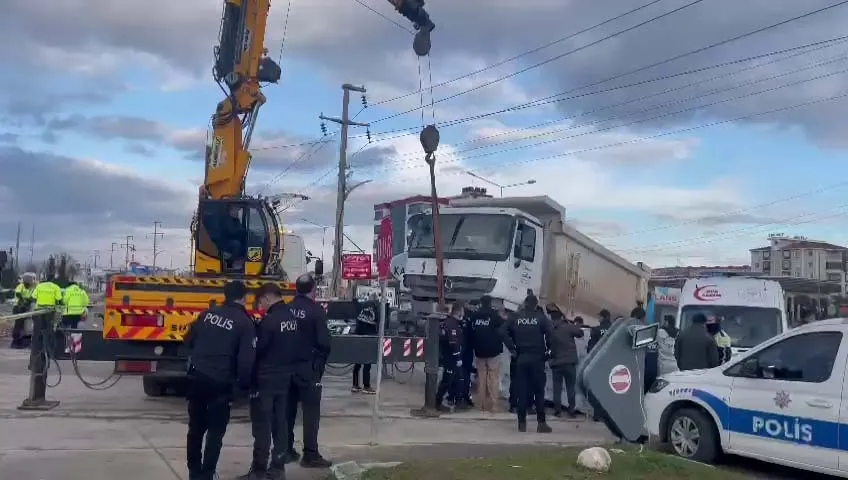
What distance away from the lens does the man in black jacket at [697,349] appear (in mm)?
11547

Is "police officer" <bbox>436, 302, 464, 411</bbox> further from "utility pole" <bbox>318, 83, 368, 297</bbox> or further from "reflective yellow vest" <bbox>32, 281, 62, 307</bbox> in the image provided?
"utility pole" <bbox>318, 83, 368, 297</bbox>

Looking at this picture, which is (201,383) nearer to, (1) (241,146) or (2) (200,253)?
(2) (200,253)

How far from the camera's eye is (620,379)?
10.6 m

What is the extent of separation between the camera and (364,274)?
13.6 m

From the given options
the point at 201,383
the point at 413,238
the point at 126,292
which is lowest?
the point at 201,383

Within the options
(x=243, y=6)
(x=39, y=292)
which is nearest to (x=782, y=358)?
(x=243, y=6)

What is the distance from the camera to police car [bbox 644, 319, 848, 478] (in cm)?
869

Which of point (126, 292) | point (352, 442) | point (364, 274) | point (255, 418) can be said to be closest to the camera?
point (255, 418)

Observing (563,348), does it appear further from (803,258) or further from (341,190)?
(803,258)

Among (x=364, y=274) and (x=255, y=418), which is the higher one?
(x=364, y=274)

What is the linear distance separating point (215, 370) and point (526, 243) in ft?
36.2

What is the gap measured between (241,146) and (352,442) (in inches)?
256

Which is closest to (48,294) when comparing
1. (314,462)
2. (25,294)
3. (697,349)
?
(25,294)

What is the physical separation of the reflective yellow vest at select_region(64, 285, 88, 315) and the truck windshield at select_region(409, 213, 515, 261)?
272 inches
